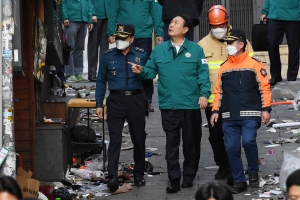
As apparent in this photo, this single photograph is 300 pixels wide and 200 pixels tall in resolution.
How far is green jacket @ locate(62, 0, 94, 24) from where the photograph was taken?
60.6ft

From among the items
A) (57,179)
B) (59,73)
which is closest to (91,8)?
(59,73)

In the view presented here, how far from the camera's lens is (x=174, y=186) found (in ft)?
37.4

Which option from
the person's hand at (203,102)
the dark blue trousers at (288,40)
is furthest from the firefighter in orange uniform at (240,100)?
the dark blue trousers at (288,40)

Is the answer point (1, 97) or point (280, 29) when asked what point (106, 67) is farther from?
point (280, 29)

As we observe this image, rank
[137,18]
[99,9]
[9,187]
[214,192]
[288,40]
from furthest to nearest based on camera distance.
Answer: [99,9] → [288,40] → [137,18] → [9,187] → [214,192]

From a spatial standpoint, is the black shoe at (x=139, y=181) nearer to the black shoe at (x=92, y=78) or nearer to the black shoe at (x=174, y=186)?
the black shoe at (x=174, y=186)

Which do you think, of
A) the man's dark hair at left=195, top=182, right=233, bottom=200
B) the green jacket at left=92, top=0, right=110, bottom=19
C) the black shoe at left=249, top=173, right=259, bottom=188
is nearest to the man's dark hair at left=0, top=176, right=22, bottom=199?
the man's dark hair at left=195, top=182, right=233, bottom=200

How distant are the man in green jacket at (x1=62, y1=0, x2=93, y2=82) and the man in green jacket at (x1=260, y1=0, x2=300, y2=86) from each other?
3.30 metres

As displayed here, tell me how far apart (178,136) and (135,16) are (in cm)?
417

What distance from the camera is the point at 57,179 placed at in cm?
1214

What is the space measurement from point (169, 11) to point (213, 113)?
307 cm

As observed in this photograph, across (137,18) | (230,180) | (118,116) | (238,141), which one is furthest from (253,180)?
(137,18)

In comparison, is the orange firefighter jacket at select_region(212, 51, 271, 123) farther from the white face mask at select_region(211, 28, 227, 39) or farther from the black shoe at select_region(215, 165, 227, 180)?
the black shoe at select_region(215, 165, 227, 180)

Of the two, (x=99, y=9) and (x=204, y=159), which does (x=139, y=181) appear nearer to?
(x=204, y=159)
